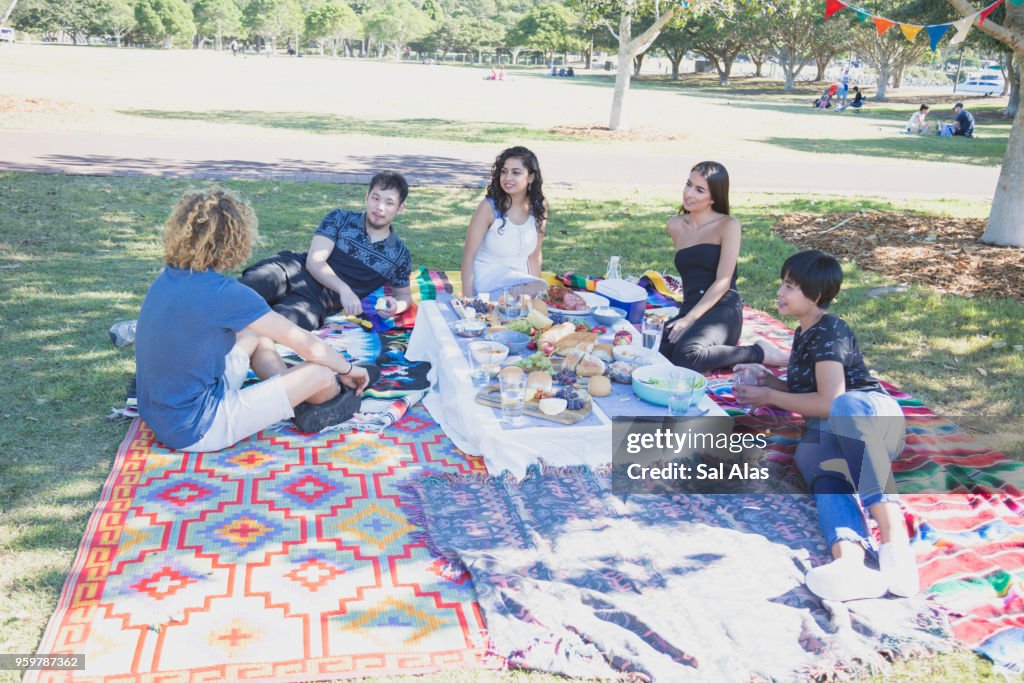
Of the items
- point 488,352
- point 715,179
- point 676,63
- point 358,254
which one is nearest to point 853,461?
point 488,352

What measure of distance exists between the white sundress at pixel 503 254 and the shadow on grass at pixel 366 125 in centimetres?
1295

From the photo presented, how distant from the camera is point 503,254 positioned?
20.5 feet

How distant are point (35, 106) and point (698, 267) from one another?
731 inches

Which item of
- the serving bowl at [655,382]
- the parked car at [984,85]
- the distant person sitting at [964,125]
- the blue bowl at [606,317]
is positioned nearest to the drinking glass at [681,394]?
the serving bowl at [655,382]

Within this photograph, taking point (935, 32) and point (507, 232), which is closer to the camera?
point (507, 232)

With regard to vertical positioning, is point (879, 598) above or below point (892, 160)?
below

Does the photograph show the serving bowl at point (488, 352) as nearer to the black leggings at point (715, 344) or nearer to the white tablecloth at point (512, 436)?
the white tablecloth at point (512, 436)

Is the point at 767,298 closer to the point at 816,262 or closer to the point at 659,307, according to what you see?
the point at 659,307

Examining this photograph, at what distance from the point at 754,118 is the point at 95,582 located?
30.4m

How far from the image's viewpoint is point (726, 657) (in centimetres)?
290

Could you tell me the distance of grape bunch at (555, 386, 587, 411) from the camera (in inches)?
155

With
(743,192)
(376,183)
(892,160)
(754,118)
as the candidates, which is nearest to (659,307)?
(376,183)

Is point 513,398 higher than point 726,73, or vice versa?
point 726,73

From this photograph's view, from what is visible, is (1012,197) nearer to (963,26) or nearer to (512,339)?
(963,26)
